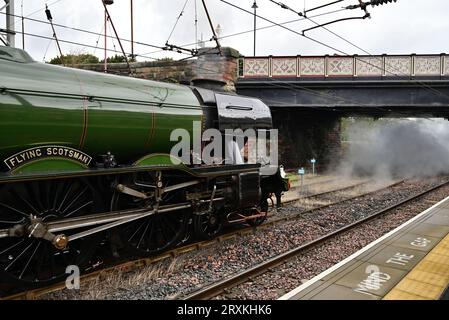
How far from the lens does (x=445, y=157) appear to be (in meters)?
30.2

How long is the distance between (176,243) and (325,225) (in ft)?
13.9

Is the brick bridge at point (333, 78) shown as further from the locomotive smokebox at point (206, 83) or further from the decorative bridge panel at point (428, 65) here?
the locomotive smokebox at point (206, 83)

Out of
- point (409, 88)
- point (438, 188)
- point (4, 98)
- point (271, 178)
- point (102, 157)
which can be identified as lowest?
point (438, 188)

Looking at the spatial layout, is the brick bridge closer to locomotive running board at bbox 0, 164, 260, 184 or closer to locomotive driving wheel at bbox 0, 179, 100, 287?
locomotive running board at bbox 0, 164, 260, 184

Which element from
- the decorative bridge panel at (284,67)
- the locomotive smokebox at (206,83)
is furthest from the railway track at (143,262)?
the decorative bridge panel at (284,67)

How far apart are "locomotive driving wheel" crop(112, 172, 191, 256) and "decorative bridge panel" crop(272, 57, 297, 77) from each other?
13.1 metres

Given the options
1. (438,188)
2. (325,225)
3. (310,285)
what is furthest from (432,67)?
(310,285)

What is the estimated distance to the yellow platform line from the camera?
5105 mm

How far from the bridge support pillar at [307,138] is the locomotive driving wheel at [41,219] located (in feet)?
56.6

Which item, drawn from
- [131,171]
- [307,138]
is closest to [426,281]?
[131,171]

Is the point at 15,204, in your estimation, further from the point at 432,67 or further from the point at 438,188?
the point at 432,67

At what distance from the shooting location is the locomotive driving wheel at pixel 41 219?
4992 millimetres

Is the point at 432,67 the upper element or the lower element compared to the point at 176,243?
upper

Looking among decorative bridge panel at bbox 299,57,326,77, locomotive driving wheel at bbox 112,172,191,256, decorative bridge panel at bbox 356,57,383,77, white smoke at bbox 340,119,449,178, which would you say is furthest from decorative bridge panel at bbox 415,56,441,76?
locomotive driving wheel at bbox 112,172,191,256
